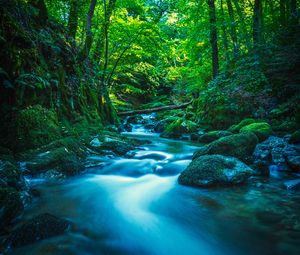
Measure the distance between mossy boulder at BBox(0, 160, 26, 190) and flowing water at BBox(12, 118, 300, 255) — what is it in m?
0.38

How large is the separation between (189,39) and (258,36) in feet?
11.8

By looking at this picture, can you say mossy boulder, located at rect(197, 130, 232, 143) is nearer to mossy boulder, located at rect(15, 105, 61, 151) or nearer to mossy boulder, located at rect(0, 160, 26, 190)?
mossy boulder, located at rect(15, 105, 61, 151)

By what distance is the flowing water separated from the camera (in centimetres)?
275

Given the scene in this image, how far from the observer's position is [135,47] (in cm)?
1163

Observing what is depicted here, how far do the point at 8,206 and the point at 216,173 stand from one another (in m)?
3.30

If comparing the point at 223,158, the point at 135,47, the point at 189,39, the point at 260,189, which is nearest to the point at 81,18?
the point at 135,47

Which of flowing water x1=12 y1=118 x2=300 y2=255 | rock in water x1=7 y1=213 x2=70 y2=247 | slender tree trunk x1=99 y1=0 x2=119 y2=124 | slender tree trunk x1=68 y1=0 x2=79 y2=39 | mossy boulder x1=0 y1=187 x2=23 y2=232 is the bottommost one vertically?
flowing water x1=12 y1=118 x2=300 y2=255

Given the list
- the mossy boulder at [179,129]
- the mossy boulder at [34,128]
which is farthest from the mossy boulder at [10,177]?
the mossy boulder at [179,129]

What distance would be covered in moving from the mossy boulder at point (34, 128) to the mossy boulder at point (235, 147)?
3.67 metres

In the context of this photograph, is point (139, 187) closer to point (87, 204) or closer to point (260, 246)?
point (87, 204)

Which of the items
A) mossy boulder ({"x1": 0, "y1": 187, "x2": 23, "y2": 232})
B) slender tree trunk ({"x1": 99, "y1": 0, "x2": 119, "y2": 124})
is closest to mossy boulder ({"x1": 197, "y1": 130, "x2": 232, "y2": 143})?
slender tree trunk ({"x1": 99, "y1": 0, "x2": 119, "y2": 124})

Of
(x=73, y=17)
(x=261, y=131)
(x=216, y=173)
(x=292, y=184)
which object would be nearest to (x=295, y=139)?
(x=261, y=131)

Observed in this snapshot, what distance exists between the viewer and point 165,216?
367cm

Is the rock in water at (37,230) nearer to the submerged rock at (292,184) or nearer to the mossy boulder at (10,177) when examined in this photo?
the mossy boulder at (10,177)
